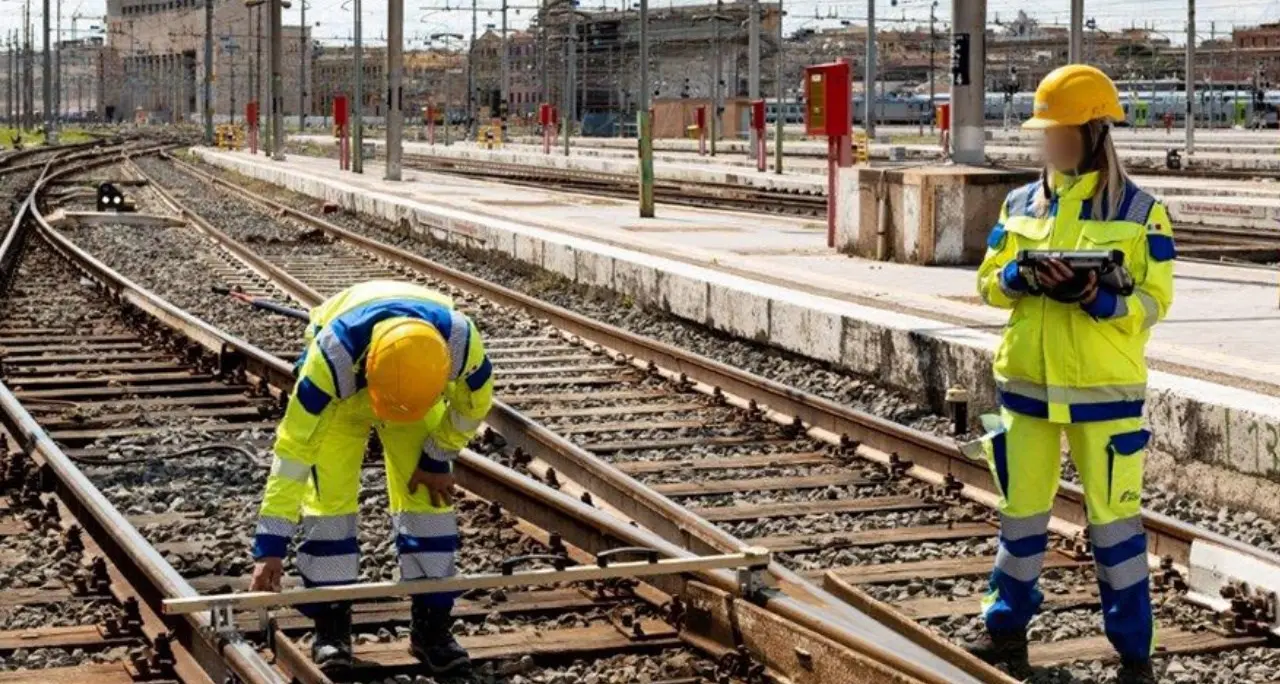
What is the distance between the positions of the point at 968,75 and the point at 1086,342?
12.2 m

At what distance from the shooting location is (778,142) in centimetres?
3775

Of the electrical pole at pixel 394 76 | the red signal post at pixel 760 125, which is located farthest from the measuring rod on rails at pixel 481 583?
the red signal post at pixel 760 125

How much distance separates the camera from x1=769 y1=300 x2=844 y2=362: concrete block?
12.6m

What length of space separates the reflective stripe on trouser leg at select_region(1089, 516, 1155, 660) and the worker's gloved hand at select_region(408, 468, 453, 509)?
1.87 m

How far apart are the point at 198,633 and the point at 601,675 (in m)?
1.17

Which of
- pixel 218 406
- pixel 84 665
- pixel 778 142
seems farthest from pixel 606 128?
pixel 84 665

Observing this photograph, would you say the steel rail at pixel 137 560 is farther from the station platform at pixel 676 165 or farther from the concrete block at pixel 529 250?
the station platform at pixel 676 165

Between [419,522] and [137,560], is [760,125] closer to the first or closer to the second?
[137,560]

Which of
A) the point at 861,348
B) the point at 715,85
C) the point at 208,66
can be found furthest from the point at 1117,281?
the point at 208,66

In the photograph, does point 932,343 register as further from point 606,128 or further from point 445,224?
point 606,128

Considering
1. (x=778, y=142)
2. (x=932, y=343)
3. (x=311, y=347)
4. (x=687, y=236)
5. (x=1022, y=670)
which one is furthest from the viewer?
(x=778, y=142)

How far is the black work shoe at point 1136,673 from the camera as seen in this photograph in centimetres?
594

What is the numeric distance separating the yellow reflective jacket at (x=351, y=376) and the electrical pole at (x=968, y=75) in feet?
40.4

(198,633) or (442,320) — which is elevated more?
(442,320)
